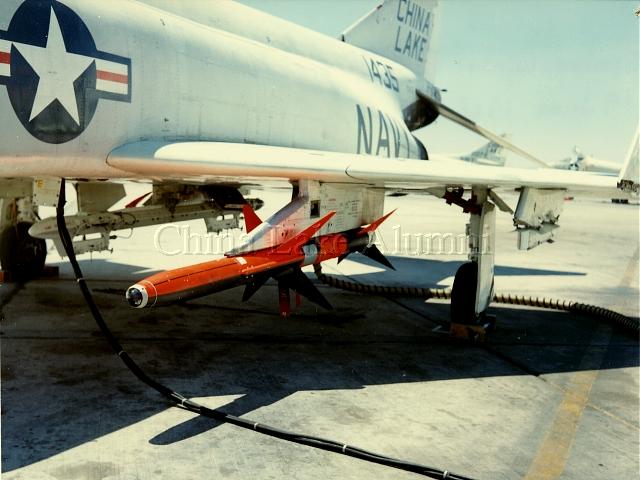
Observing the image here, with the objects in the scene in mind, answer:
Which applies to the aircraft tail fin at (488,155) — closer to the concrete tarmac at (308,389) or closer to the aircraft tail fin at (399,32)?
the aircraft tail fin at (399,32)

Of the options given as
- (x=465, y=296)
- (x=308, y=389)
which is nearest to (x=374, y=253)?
(x=465, y=296)

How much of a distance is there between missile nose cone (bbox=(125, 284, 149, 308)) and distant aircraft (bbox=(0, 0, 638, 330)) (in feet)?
0.13

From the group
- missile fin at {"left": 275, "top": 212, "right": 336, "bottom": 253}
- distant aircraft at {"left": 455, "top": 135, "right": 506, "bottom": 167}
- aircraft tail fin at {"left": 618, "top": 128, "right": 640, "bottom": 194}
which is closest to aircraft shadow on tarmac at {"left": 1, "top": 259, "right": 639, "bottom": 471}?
missile fin at {"left": 275, "top": 212, "right": 336, "bottom": 253}

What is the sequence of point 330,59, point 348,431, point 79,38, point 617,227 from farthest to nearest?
point 617,227 → point 330,59 → point 79,38 → point 348,431

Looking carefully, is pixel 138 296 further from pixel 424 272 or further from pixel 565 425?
pixel 424 272

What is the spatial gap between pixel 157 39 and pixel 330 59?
168 inches

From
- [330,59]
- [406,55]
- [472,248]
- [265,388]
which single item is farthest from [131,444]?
[406,55]

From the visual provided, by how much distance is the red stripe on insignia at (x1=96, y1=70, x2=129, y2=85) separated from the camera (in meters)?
5.86

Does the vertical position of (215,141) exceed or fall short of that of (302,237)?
it exceeds it

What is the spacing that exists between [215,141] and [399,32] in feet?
25.0

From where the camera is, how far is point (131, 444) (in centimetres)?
469

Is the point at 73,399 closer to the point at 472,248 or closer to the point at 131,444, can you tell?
the point at 131,444

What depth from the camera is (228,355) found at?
22.9 ft

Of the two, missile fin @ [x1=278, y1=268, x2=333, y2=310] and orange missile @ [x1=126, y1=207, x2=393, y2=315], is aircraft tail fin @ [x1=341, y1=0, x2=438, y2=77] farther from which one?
missile fin @ [x1=278, y1=268, x2=333, y2=310]
